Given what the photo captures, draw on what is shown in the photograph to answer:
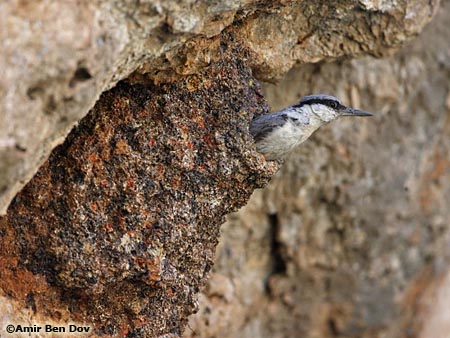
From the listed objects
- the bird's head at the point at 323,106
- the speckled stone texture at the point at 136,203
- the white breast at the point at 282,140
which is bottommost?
the speckled stone texture at the point at 136,203

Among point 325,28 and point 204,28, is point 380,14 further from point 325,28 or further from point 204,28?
point 204,28

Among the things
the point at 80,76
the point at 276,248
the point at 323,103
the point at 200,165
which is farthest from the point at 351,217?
the point at 80,76

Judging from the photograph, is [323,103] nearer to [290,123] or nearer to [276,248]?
[290,123]

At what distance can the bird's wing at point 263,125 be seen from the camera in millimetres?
5845

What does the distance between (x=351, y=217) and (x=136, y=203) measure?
4.38 metres

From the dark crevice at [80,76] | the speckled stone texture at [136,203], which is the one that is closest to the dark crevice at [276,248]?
the speckled stone texture at [136,203]

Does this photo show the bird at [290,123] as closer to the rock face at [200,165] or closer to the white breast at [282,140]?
the white breast at [282,140]

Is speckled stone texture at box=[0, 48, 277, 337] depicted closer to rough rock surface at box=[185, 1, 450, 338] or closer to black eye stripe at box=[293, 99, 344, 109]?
black eye stripe at box=[293, 99, 344, 109]

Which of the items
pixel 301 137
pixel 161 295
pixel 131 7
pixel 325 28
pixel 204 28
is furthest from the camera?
A: pixel 325 28

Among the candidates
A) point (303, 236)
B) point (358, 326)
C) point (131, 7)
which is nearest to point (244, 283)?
point (303, 236)

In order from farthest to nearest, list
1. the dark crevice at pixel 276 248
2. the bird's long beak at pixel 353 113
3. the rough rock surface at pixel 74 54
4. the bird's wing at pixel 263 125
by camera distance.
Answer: the dark crevice at pixel 276 248
the bird's long beak at pixel 353 113
the bird's wing at pixel 263 125
the rough rock surface at pixel 74 54

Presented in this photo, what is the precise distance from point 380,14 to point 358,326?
14.5ft

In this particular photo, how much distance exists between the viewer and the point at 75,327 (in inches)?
205

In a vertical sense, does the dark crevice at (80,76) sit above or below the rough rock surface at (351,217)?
below
